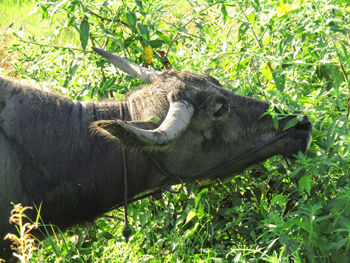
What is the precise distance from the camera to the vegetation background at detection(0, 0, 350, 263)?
350 centimetres

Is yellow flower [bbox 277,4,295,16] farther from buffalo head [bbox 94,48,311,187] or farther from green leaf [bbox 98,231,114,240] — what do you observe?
green leaf [bbox 98,231,114,240]

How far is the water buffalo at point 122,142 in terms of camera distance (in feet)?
11.6

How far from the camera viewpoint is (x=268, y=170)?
4348 mm

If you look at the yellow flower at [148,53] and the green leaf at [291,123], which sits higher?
the yellow flower at [148,53]

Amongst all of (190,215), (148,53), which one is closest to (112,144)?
(190,215)

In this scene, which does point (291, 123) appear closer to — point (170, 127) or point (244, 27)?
point (170, 127)

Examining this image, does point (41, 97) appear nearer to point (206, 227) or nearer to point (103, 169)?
point (103, 169)

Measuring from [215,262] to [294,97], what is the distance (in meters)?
1.19

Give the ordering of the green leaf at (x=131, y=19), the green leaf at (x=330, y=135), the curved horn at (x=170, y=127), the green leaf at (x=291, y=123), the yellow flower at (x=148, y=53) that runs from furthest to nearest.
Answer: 1. the yellow flower at (x=148, y=53)
2. the green leaf at (x=131, y=19)
3. the green leaf at (x=291, y=123)
4. the green leaf at (x=330, y=135)
5. the curved horn at (x=170, y=127)

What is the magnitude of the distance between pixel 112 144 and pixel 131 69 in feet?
2.57

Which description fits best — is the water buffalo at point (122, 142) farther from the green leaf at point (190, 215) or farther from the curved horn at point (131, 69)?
the green leaf at point (190, 215)

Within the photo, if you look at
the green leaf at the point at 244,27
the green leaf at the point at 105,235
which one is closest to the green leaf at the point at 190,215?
the green leaf at the point at 105,235

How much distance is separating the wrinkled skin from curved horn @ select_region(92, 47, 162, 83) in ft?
0.62

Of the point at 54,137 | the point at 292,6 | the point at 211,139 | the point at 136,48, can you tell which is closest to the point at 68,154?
the point at 54,137
